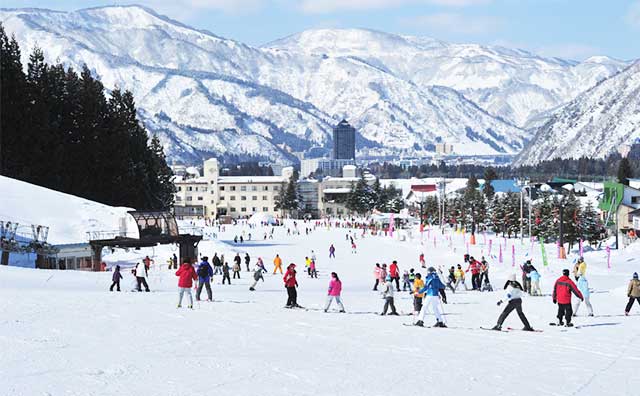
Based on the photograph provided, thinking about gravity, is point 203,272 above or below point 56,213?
below

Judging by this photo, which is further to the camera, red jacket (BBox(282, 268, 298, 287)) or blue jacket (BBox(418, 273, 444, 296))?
red jacket (BBox(282, 268, 298, 287))

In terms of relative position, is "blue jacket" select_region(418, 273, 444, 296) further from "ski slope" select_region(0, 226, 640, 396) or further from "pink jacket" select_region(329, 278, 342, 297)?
"pink jacket" select_region(329, 278, 342, 297)

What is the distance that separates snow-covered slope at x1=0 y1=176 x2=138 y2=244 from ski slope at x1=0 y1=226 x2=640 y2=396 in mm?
16502

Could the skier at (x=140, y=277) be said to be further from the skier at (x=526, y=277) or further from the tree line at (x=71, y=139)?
the tree line at (x=71, y=139)

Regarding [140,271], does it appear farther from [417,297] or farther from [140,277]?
[417,297]

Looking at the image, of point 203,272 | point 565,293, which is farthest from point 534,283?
point 203,272

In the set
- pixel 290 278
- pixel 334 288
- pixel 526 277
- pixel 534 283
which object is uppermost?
pixel 290 278

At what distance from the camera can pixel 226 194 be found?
594 ft

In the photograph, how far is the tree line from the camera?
67.6 metres

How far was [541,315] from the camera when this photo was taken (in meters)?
22.3

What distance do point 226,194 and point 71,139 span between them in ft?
357

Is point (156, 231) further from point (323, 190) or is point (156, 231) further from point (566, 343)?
point (323, 190)

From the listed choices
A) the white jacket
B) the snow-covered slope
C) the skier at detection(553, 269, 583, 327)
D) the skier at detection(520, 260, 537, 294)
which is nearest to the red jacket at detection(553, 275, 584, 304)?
the skier at detection(553, 269, 583, 327)

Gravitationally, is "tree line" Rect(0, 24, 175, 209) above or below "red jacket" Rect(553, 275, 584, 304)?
above
